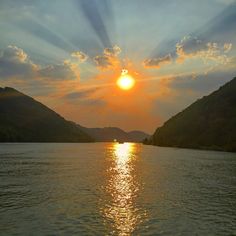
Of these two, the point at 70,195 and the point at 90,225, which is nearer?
the point at 90,225

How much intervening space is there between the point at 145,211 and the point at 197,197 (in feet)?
49.1

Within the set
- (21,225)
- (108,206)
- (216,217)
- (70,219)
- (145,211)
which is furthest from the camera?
(108,206)

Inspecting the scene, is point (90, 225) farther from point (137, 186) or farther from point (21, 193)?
point (137, 186)

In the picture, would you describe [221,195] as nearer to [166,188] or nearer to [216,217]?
[166,188]

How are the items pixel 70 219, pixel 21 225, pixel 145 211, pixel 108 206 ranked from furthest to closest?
pixel 108 206 < pixel 145 211 < pixel 70 219 < pixel 21 225

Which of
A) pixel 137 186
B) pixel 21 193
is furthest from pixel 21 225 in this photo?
pixel 137 186

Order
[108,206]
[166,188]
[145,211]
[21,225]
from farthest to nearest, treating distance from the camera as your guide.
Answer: [166,188]
[108,206]
[145,211]
[21,225]

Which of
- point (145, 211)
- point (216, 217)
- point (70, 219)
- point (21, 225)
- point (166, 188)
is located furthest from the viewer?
point (166, 188)

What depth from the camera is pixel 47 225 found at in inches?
1390

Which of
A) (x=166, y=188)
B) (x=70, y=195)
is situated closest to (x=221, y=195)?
(x=166, y=188)

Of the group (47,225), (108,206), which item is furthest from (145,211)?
(47,225)

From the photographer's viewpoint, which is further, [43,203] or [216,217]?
[43,203]

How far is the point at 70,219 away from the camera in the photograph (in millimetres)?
38281

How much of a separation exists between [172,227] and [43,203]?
20449 mm
